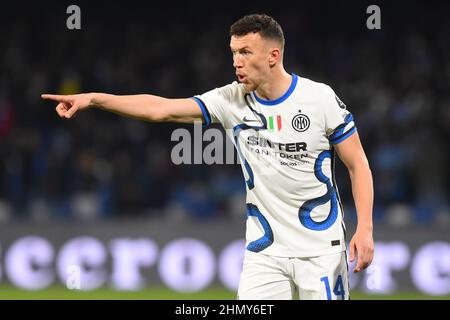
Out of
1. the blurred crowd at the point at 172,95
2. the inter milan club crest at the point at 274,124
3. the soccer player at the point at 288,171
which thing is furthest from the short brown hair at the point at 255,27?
the blurred crowd at the point at 172,95

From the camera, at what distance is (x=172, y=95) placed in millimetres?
13484

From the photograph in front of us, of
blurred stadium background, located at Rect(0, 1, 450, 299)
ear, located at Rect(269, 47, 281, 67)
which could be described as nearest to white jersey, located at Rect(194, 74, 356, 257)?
ear, located at Rect(269, 47, 281, 67)

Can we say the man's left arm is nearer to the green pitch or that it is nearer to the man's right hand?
the man's right hand

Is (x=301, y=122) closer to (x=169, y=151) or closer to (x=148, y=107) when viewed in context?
(x=148, y=107)

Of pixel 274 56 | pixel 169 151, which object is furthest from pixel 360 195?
pixel 169 151

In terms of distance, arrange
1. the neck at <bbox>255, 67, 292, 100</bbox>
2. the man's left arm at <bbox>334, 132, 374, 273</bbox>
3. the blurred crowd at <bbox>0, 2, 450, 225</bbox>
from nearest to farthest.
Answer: the man's left arm at <bbox>334, 132, 374, 273</bbox>
the neck at <bbox>255, 67, 292, 100</bbox>
the blurred crowd at <bbox>0, 2, 450, 225</bbox>

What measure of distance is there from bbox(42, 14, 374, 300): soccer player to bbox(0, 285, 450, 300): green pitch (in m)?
4.49

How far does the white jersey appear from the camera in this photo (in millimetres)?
5219

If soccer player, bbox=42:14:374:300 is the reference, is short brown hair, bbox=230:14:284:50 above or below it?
above

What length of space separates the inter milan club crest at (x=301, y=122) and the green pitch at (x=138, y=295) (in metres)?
4.68

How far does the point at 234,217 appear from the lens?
433 inches
